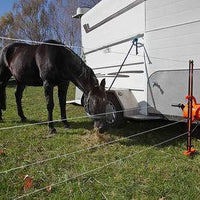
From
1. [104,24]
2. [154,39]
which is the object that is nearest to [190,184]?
[154,39]

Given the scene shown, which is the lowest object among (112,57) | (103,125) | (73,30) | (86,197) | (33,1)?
(86,197)

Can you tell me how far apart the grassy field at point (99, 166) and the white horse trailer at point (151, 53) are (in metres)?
0.59

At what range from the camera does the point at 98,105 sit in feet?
13.4

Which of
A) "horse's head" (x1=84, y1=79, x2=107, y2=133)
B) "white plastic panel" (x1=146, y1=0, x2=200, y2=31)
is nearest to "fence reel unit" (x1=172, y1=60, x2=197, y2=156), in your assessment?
"white plastic panel" (x1=146, y1=0, x2=200, y2=31)

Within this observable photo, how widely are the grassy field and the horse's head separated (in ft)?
0.95

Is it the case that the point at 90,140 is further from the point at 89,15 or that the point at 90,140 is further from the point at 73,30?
the point at 73,30

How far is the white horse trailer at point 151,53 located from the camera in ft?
12.5

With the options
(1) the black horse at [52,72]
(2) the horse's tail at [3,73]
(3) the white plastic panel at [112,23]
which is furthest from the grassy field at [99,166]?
(3) the white plastic panel at [112,23]

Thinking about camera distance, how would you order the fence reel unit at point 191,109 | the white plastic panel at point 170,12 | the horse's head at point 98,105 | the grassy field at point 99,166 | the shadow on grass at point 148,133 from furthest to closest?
the shadow on grass at point 148,133 < the horse's head at point 98,105 < the white plastic panel at point 170,12 < the fence reel unit at point 191,109 < the grassy field at point 99,166

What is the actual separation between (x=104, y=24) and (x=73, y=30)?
19.5 metres

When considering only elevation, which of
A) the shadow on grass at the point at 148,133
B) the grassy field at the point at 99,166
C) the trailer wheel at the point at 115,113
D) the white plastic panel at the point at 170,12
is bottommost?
the grassy field at the point at 99,166

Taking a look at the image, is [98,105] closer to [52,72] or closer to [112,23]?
[52,72]

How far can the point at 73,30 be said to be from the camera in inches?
949

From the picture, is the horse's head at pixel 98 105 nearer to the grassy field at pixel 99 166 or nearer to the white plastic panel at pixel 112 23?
the grassy field at pixel 99 166
